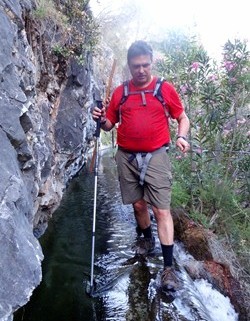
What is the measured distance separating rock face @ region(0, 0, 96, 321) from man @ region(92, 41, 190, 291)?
3.56 feet

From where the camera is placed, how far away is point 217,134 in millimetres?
6840

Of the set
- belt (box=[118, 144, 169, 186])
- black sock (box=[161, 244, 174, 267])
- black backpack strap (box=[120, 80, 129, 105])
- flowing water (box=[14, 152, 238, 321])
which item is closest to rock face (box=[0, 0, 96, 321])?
flowing water (box=[14, 152, 238, 321])

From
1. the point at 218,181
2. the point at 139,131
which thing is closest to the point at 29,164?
the point at 139,131

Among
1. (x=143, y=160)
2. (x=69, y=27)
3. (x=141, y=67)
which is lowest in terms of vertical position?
(x=143, y=160)

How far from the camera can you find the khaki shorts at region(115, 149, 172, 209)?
156 inches

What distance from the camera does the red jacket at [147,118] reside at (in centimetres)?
391

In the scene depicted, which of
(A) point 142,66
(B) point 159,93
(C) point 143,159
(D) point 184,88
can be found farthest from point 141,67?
(D) point 184,88

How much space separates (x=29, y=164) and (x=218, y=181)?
376 cm

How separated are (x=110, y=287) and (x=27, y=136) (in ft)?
6.86

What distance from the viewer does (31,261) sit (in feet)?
8.02

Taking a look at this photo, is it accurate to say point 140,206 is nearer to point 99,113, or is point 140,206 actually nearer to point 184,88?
point 99,113

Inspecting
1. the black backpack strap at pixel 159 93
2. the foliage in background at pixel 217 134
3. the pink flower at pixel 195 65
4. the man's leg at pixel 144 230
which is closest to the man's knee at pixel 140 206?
the man's leg at pixel 144 230

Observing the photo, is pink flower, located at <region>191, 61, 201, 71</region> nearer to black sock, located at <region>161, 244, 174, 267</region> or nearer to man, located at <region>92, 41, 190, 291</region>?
man, located at <region>92, 41, 190, 291</region>

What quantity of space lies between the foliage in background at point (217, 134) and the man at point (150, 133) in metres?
2.09
